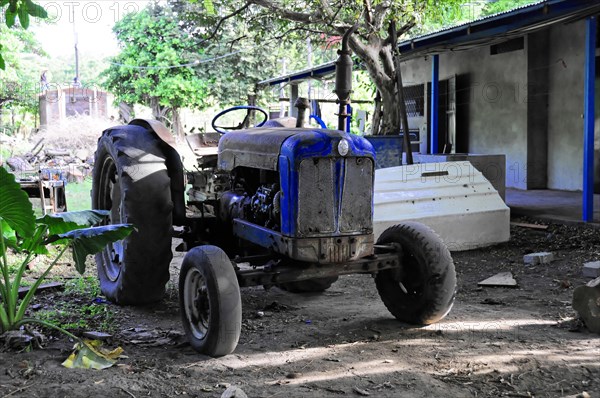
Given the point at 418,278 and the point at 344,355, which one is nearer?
the point at 344,355

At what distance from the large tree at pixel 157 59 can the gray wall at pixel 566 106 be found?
1601 centimetres

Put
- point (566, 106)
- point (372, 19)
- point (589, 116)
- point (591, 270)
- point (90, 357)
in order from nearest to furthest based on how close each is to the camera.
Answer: point (90, 357) < point (591, 270) < point (589, 116) < point (372, 19) < point (566, 106)

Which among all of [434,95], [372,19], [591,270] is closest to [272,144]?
[591,270]

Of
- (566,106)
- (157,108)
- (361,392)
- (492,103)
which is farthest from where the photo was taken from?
(157,108)

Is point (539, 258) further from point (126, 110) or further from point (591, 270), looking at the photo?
point (126, 110)

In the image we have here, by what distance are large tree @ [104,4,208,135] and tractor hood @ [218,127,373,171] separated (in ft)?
69.0

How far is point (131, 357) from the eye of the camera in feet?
13.2

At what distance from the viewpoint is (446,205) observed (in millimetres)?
7762

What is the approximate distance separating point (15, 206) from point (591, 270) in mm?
5019

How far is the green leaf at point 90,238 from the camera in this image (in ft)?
14.1

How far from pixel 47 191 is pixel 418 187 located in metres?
5.48

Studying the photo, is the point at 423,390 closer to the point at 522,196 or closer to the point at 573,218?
the point at 573,218

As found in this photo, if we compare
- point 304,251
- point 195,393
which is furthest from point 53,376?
point 304,251

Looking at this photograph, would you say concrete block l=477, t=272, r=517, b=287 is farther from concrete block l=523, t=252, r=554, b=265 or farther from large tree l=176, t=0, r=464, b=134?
large tree l=176, t=0, r=464, b=134
